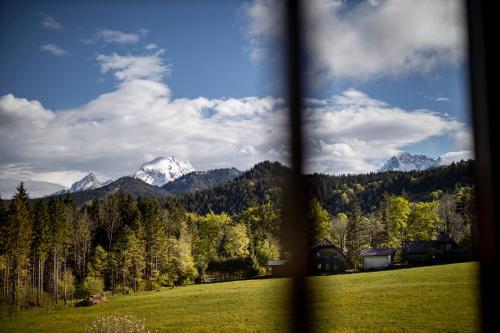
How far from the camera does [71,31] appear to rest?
5.38m

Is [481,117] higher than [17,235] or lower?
higher

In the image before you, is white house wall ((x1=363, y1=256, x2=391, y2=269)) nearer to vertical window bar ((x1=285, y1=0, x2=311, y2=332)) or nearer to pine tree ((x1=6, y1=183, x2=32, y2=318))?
pine tree ((x1=6, y1=183, x2=32, y2=318))

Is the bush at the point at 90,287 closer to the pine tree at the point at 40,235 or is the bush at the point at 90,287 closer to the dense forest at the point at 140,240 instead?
the dense forest at the point at 140,240

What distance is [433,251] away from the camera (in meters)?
21.7

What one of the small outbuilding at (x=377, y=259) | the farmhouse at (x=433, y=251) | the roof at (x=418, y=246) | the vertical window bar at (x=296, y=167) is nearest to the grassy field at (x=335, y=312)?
the vertical window bar at (x=296, y=167)

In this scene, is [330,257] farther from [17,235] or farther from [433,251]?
[17,235]

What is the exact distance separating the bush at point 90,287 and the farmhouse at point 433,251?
58.7 feet

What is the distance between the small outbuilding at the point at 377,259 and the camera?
22859 mm

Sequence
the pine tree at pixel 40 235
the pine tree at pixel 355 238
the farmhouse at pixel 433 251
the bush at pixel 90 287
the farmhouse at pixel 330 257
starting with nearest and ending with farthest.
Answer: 1. the pine tree at pixel 40 235
2. the bush at pixel 90 287
3. the farmhouse at pixel 433 251
4. the farmhouse at pixel 330 257
5. the pine tree at pixel 355 238

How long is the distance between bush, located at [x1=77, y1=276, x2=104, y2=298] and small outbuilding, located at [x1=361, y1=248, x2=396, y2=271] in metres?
15.2

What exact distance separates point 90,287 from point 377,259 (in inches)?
652

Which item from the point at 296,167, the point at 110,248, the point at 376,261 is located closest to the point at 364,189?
the point at 376,261

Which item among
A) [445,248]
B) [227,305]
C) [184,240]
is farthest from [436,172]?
[227,305]

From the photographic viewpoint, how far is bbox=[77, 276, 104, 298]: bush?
20.0 m
